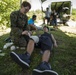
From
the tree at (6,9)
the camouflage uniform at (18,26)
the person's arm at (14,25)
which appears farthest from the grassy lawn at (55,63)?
the tree at (6,9)

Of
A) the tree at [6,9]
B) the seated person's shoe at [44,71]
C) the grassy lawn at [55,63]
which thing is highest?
the tree at [6,9]

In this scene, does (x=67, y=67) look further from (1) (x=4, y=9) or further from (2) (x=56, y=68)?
(1) (x=4, y=9)

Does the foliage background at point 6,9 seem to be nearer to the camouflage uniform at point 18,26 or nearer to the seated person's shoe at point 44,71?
the camouflage uniform at point 18,26

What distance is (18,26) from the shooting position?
5898mm

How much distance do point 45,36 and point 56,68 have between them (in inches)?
36.3

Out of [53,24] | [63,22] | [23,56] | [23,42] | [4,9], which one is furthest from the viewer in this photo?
[63,22]

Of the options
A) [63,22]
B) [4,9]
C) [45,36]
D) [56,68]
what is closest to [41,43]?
[45,36]

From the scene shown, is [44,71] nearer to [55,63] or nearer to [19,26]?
[55,63]

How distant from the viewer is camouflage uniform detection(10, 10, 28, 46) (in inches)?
227

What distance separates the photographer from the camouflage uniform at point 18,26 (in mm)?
5762

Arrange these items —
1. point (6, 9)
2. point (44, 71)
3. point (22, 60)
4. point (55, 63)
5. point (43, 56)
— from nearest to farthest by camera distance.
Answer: point (44, 71), point (22, 60), point (43, 56), point (55, 63), point (6, 9)

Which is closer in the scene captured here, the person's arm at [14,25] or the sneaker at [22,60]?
the sneaker at [22,60]

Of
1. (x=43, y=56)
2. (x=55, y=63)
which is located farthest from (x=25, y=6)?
(x=55, y=63)

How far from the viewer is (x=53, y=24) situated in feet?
50.7
